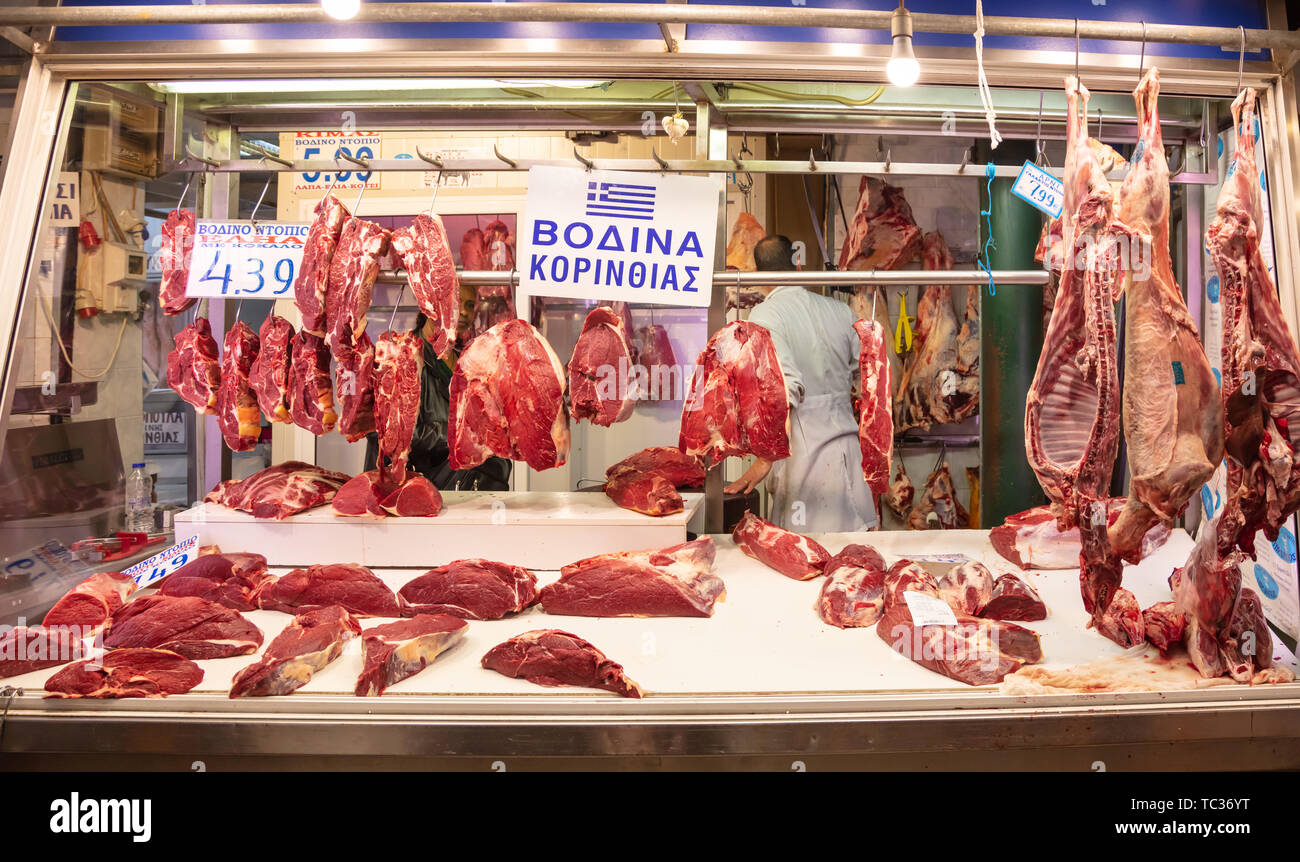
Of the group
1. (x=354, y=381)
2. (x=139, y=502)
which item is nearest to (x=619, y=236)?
(x=354, y=381)

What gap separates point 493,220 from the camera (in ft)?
21.4

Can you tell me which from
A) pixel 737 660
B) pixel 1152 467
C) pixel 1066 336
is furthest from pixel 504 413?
pixel 1152 467

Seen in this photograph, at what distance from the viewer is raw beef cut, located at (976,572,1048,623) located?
307 centimetres

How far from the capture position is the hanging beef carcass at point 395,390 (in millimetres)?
3539

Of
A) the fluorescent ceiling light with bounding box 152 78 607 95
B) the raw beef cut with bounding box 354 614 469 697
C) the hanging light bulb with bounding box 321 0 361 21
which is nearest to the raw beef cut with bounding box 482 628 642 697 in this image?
the raw beef cut with bounding box 354 614 469 697

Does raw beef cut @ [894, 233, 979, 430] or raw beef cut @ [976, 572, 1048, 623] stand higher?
raw beef cut @ [894, 233, 979, 430]

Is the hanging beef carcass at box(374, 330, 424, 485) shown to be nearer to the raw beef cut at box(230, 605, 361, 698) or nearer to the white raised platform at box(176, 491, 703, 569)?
the white raised platform at box(176, 491, 703, 569)

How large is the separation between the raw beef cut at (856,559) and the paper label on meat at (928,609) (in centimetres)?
42

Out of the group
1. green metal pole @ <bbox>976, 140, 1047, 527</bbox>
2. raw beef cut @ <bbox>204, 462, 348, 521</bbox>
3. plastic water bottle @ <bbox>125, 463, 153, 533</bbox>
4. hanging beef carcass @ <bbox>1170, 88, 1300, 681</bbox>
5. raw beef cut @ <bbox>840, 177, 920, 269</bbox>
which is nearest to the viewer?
hanging beef carcass @ <bbox>1170, 88, 1300, 681</bbox>

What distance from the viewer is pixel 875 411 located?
3566mm

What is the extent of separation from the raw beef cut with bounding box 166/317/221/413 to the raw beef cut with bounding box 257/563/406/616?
1135 millimetres

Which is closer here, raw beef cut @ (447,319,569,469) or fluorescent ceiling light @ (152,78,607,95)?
raw beef cut @ (447,319,569,469)

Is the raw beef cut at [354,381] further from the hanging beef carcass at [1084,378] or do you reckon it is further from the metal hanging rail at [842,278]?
the hanging beef carcass at [1084,378]

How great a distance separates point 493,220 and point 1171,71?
466 centimetres
